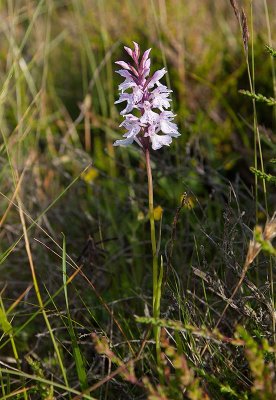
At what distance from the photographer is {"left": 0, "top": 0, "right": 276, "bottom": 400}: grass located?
1280 millimetres

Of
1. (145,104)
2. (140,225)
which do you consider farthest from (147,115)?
(140,225)

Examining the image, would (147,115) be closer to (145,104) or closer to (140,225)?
→ (145,104)

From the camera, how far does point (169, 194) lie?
2.21 metres

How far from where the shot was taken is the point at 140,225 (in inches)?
85.9

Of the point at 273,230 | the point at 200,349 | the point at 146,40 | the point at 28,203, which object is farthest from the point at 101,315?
the point at 146,40

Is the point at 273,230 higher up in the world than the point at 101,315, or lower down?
higher up

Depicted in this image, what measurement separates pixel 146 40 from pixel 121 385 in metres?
2.15

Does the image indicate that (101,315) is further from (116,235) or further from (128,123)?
(128,123)

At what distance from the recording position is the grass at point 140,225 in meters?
1.28

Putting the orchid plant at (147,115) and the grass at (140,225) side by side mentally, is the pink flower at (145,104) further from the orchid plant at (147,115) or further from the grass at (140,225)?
the grass at (140,225)

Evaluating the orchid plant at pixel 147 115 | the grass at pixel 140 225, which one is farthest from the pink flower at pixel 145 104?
the grass at pixel 140 225

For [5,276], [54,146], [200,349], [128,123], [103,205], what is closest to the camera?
[128,123]

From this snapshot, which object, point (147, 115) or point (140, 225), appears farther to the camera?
point (140, 225)

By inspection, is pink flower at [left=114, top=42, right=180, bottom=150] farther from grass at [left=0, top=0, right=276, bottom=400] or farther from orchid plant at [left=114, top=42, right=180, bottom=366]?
grass at [left=0, top=0, right=276, bottom=400]
